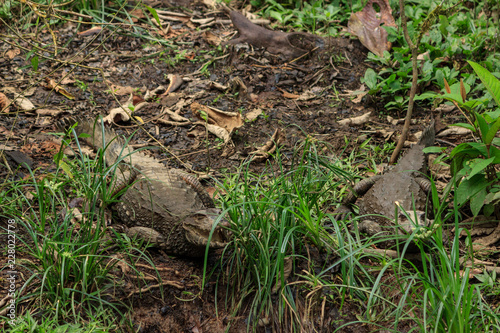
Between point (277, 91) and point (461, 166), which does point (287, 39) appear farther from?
point (461, 166)

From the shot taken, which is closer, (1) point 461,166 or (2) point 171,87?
(1) point 461,166

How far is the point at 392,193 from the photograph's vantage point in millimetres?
3637

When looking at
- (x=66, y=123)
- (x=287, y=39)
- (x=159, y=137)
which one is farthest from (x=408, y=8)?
(x=66, y=123)

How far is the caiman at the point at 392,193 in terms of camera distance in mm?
3475

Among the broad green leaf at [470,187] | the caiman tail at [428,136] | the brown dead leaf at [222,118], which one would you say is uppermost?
the broad green leaf at [470,187]

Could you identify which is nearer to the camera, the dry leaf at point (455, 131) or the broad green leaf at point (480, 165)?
the broad green leaf at point (480, 165)

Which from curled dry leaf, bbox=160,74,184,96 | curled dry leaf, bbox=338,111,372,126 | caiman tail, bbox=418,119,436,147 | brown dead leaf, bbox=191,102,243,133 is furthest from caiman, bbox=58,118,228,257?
caiman tail, bbox=418,119,436,147

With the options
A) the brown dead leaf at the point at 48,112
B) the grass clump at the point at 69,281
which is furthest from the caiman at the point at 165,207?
the brown dead leaf at the point at 48,112

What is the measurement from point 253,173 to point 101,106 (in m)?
2.02

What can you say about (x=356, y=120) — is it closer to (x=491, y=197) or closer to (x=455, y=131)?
(x=455, y=131)

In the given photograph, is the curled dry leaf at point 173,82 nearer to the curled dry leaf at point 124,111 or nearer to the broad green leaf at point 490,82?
the curled dry leaf at point 124,111

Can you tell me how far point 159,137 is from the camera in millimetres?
4586

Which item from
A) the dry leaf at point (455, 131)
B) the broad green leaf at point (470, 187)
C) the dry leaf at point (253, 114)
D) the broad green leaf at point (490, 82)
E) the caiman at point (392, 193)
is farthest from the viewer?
the dry leaf at point (253, 114)

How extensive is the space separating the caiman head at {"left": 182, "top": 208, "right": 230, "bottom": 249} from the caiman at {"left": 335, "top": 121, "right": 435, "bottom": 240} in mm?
928
